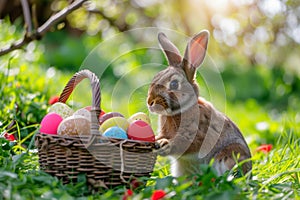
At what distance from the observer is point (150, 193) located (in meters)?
2.34

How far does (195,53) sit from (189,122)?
40cm

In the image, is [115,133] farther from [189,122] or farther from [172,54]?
[172,54]

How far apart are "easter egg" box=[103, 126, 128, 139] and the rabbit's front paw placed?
8.0 inches

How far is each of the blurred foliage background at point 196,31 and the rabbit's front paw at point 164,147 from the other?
2402mm

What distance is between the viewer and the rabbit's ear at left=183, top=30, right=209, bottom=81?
3068 mm

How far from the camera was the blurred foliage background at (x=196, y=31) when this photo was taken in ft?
24.6

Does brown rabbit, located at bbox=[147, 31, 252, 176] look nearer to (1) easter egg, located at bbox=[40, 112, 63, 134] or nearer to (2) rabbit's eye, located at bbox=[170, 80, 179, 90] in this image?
(2) rabbit's eye, located at bbox=[170, 80, 179, 90]

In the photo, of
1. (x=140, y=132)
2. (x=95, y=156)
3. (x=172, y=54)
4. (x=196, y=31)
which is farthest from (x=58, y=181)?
(x=196, y=31)

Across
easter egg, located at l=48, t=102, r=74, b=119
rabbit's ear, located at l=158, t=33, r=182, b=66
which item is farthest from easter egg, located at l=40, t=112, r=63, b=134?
rabbit's ear, located at l=158, t=33, r=182, b=66

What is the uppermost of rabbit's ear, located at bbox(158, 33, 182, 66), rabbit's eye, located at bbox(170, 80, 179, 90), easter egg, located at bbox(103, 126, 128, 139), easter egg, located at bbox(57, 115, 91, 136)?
rabbit's ear, located at bbox(158, 33, 182, 66)

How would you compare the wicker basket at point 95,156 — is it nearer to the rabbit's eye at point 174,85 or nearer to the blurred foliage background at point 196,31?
the rabbit's eye at point 174,85

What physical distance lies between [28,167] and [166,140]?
75 centimetres

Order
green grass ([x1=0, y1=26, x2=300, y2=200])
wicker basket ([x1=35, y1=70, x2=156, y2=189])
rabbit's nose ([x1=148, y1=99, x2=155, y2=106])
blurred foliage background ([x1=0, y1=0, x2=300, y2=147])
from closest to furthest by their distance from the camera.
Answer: green grass ([x1=0, y1=26, x2=300, y2=200]) → wicker basket ([x1=35, y1=70, x2=156, y2=189]) → rabbit's nose ([x1=148, y1=99, x2=155, y2=106]) → blurred foliage background ([x1=0, y1=0, x2=300, y2=147])

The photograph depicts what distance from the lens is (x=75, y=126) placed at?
8.87ft
